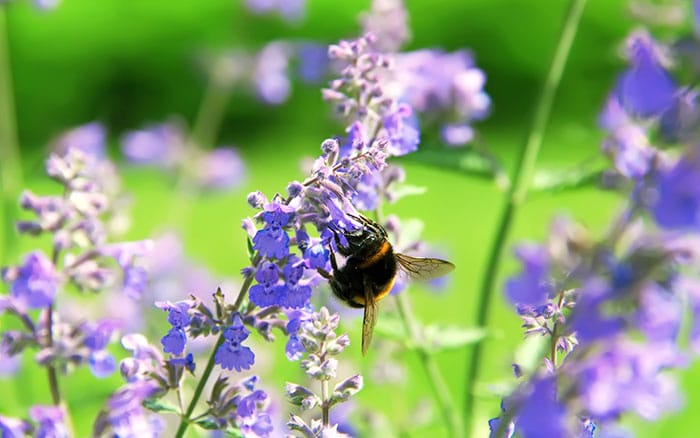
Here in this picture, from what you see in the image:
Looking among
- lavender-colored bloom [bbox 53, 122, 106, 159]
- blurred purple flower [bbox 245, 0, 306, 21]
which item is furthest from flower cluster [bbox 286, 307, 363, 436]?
blurred purple flower [bbox 245, 0, 306, 21]

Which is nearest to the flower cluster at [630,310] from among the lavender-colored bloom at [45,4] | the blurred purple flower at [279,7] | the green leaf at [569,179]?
the green leaf at [569,179]

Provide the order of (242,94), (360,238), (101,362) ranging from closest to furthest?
1. (101,362)
2. (360,238)
3. (242,94)

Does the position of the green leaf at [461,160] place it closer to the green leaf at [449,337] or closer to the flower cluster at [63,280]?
the green leaf at [449,337]

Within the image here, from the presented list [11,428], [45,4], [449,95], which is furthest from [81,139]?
[11,428]

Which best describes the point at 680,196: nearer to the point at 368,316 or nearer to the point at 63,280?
the point at 368,316

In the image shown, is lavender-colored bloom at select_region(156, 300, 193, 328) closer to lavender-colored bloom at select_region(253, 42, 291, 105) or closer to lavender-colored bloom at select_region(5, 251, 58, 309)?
lavender-colored bloom at select_region(5, 251, 58, 309)

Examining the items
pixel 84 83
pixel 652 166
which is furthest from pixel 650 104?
pixel 84 83
